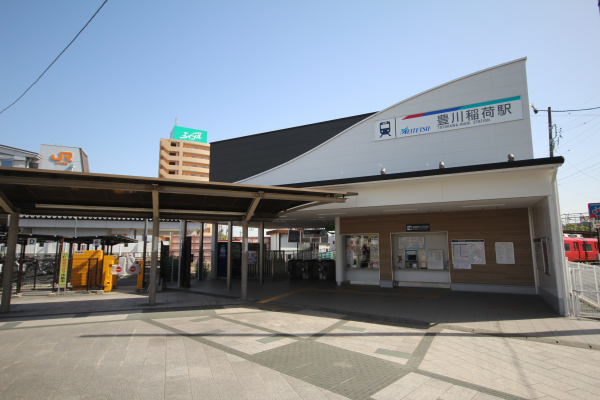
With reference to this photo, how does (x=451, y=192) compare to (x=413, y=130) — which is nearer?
(x=451, y=192)

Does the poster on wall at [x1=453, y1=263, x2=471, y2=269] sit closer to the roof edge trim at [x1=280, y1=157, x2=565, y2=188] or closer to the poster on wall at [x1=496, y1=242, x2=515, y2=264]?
the poster on wall at [x1=496, y1=242, x2=515, y2=264]

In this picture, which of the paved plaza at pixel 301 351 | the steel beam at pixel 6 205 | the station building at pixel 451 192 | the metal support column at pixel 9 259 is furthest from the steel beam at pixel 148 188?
the paved plaza at pixel 301 351

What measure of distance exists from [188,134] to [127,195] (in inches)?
2784

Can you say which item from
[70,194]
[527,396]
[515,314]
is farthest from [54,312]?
[515,314]

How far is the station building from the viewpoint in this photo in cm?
907

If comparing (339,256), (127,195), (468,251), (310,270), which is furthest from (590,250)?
(127,195)

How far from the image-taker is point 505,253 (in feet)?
37.3

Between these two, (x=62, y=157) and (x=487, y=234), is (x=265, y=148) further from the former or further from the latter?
(x=62, y=157)

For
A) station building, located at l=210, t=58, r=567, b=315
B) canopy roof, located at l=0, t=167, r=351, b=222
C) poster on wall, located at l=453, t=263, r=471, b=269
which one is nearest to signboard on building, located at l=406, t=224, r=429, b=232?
station building, located at l=210, t=58, r=567, b=315

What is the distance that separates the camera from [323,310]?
9.35 m

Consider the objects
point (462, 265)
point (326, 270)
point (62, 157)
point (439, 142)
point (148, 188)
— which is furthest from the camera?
point (62, 157)

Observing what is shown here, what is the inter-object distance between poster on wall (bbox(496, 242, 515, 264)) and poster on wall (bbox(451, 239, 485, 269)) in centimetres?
46

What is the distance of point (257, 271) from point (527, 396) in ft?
47.5

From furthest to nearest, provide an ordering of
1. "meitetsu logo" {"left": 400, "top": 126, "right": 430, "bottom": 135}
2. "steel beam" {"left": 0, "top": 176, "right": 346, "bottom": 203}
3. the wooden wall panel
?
"meitetsu logo" {"left": 400, "top": 126, "right": 430, "bottom": 135} < the wooden wall panel < "steel beam" {"left": 0, "top": 176, "right": 346, "bottom": 203}
